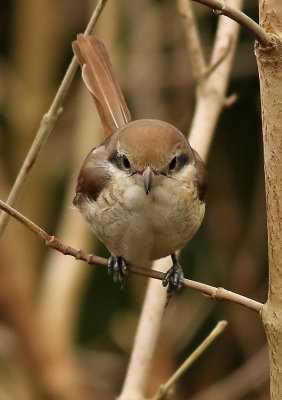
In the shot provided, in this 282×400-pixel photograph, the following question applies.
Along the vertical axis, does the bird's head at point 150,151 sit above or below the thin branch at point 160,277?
above

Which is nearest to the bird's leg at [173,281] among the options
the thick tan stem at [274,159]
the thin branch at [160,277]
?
the thin branch at [160,277]

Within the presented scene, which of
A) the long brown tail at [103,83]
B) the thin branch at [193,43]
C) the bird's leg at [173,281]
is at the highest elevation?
the thin branch at [193,43]

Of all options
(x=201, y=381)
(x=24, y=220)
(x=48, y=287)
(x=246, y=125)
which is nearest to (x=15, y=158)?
(x=48, y=287)

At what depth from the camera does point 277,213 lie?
Result: 4.85 ft

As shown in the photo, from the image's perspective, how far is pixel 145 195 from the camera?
2258 millimetres

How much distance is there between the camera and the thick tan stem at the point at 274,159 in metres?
1.45

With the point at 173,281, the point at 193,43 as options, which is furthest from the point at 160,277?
the point at 193,43

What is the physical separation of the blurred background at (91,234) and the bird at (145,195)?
1.60 m

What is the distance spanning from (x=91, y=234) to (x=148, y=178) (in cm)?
198

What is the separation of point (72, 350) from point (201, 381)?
3.27 feet

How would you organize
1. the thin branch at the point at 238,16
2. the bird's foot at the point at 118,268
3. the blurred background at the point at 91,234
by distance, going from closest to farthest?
the thin branch at the point at 238,16, the bird's foot at the point at 118,268, the blurred background at the point at 91,234

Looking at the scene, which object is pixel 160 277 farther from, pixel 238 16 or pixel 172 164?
pixel 238 16

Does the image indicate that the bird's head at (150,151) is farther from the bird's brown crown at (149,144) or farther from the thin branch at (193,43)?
the thin branch at (193,43)

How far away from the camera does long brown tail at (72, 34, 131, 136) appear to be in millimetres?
2609
